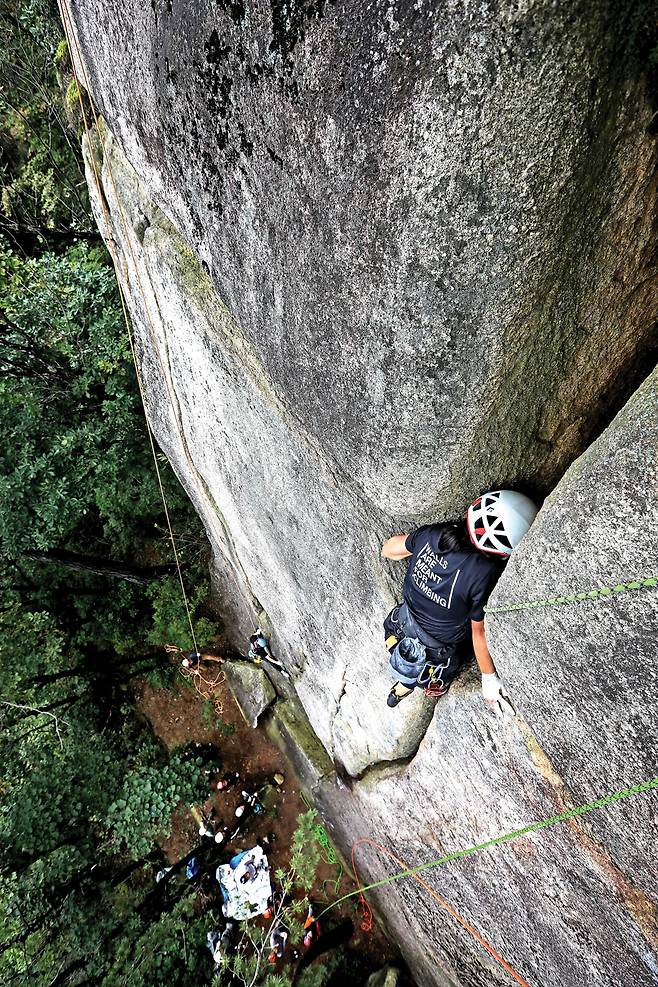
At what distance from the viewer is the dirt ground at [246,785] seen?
21.8ft

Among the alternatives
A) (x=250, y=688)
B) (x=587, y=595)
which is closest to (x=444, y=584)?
(x=587, y=595)

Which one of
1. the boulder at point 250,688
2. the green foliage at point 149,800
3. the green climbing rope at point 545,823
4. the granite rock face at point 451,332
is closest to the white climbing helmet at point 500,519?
the granite rock face at point 451,332

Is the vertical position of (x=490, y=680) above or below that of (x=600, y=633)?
below

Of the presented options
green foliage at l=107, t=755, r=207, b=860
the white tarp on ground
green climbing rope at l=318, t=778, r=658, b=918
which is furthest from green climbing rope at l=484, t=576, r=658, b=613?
the white tarp on ground

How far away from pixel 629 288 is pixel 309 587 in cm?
298

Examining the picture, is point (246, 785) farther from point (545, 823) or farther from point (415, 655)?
point (545, 823)

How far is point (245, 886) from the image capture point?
7035mm

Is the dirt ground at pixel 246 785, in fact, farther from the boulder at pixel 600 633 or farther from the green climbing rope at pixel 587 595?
the green climbing rope at pixel 587 595

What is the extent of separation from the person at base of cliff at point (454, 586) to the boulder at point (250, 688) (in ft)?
16.0

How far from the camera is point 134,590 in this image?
9.07 metres

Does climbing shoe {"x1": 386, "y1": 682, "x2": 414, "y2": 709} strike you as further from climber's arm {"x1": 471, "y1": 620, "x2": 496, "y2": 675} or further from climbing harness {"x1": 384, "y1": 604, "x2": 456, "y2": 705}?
climber's arm {"x1": 471, "y1": 620, "x2": 496, "y2": 675}

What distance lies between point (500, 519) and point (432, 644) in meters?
0.88

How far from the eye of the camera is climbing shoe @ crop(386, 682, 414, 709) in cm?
351

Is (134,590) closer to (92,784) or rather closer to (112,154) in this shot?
(92,784)
